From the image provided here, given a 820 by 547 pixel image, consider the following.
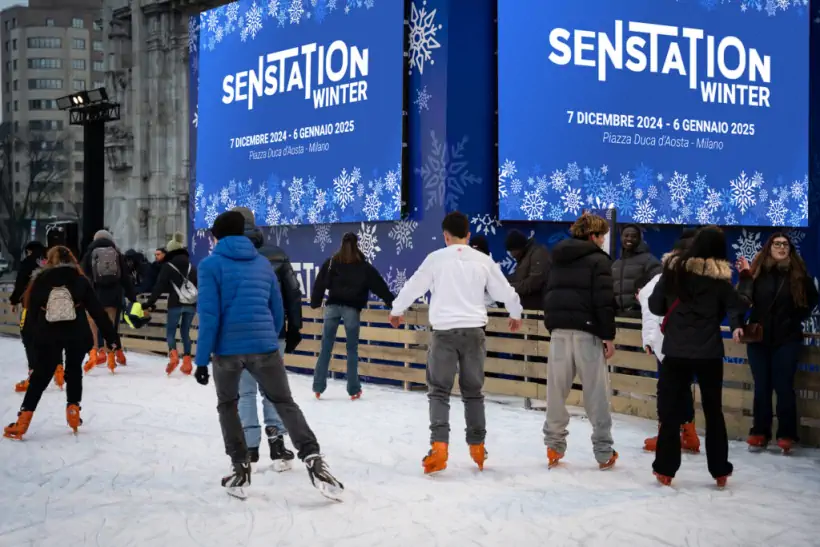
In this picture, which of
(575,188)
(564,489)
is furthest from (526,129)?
(564,489)

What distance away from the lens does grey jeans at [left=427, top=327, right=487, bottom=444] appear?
8.05 meters

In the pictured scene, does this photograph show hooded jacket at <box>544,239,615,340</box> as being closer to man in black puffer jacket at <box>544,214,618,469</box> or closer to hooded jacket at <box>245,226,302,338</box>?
man in black puffer jacket at <box>544,214,618,469</box>

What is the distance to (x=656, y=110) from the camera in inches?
595

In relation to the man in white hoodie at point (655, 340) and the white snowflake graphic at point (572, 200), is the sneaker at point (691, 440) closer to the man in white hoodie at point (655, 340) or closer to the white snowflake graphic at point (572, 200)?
the man in white hoodie at point (655, 340)

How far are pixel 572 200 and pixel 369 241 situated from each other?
2939 mm

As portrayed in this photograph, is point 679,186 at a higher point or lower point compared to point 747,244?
higher

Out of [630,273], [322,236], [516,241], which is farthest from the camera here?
[322,236]

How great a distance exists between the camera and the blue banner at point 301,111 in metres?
15.0

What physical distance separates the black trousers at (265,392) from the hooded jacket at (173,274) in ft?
26.8

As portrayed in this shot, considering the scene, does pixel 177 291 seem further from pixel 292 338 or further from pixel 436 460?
pixel 436 460

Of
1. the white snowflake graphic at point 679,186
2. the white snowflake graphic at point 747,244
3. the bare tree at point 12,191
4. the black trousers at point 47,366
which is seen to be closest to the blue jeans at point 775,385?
the black trousers at point 47,366

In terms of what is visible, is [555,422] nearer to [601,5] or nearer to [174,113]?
[601,5]

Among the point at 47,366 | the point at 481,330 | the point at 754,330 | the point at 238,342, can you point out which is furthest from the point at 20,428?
the point at 754,330

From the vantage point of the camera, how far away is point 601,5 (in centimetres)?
1470
